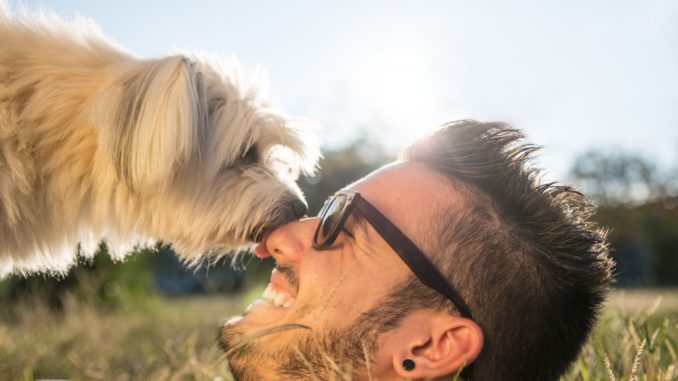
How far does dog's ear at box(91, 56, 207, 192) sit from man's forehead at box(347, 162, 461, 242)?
0.90m

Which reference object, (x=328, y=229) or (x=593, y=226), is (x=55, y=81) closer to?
(x=328, y=229)

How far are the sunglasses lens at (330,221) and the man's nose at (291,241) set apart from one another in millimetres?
89

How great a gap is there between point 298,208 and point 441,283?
115 centimetres

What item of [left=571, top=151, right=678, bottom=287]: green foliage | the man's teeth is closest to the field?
the man's teeth

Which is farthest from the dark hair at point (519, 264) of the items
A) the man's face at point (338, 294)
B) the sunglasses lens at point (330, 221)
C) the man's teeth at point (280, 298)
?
the man's teeth at point (280, 298)

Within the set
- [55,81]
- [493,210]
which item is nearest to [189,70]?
[55,81]

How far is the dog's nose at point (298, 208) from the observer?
3648mm

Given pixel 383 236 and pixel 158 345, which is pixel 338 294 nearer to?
pixel 383 236

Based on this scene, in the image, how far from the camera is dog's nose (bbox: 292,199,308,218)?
12.0ft

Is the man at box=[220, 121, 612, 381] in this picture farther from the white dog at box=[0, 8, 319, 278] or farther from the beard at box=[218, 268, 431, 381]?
the white dog at box=[0, 8, 319, 278]

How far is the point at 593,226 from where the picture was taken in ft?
10.2

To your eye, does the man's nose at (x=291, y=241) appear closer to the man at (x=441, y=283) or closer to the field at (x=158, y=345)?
the man at (x=441, y=283)

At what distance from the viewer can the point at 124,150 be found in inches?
129

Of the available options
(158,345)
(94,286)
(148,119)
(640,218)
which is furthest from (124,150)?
(640,218)
